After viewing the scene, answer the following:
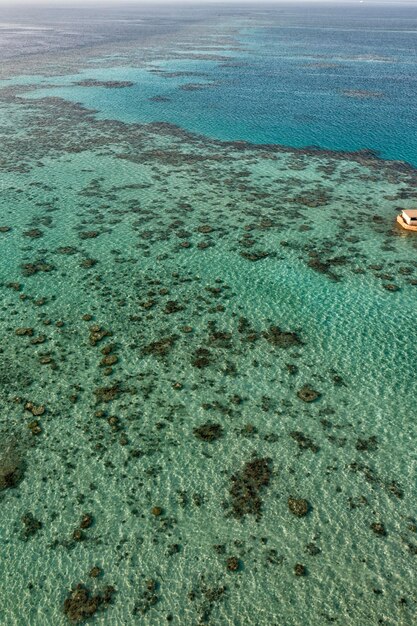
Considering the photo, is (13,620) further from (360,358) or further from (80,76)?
(80,76)

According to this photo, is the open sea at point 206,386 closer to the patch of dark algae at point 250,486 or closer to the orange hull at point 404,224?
the patch of dark algae at point 250,486

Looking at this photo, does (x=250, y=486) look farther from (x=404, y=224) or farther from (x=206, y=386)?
(x=404, y=224)

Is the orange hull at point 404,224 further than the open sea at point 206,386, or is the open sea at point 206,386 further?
the orange hull at point 404,224

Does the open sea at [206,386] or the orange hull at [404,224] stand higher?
the orange hull at [404,224]

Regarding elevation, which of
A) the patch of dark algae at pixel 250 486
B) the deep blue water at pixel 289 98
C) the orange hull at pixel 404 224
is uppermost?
the deep blue water at pixel 289 98

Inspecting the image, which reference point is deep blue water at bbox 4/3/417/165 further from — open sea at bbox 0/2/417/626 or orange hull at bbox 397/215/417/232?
orange hull at bbox 397/215/417/232

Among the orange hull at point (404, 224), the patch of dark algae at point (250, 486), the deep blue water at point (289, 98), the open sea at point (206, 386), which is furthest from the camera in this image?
the deep blue water at point (289, 98)

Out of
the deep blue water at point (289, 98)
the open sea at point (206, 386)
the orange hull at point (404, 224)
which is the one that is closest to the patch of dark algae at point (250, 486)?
the open sea at point (206, 386)

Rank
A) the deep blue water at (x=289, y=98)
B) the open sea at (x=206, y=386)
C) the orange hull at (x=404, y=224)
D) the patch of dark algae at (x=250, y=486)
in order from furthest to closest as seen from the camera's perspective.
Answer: the deep blue water at (x=289, y=98) → the orange hull at (x=404, y=224) → the patch of dark algae at (x=250, y=486) → the open sea at (x=206, y=386)

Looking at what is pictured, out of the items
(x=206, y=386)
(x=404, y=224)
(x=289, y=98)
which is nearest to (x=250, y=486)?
(x=206, y=386)

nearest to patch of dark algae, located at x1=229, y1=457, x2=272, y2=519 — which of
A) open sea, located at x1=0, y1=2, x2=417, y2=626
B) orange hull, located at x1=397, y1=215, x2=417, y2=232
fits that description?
open sea, located at x1=0, y1=2, x2=417, y2=626
